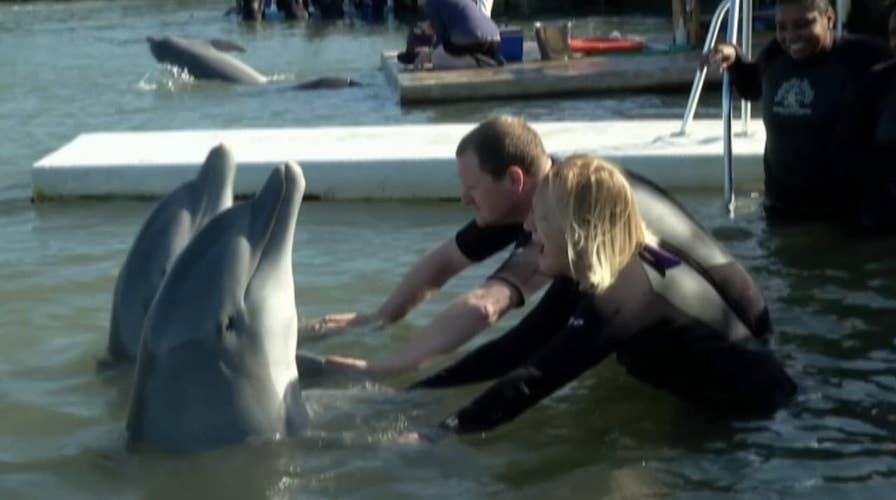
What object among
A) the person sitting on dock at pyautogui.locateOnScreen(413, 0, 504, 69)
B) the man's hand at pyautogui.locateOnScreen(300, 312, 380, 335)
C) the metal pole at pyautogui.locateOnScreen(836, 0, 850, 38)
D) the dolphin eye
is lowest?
the person sitting on dock at pyautogui.locateOnScreen(413, 0, 504, 69)

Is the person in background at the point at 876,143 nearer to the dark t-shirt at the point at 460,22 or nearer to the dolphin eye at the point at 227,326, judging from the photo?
the dolphin eye at the point at 227,326

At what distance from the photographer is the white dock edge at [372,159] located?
9.39m

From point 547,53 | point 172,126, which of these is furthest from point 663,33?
point 172,126

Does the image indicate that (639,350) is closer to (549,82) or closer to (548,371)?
(548,371)

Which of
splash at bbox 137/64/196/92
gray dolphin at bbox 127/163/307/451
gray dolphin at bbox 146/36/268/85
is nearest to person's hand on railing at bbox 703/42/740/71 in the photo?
gray dolphin at bbox 127/163/307/451

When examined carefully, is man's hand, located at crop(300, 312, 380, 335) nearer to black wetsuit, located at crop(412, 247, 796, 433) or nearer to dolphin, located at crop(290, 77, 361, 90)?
black wetsuit, located at crop(412, 247, 796, 433)

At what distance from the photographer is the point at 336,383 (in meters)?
5.62

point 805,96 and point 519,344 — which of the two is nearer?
point 519,344

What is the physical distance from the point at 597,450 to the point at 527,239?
0.81 metres

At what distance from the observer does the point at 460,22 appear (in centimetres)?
1616

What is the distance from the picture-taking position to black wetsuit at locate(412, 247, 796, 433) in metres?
4.79

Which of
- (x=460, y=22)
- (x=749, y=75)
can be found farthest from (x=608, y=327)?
(x=460, y=22)

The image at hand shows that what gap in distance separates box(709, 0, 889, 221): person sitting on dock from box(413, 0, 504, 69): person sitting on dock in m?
8.14

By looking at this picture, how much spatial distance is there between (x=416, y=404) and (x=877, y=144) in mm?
3321
